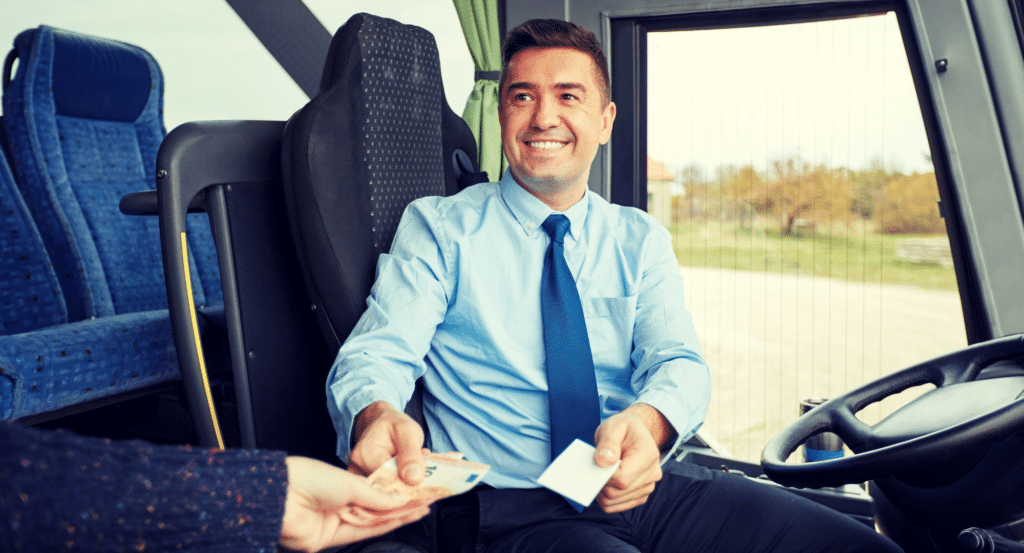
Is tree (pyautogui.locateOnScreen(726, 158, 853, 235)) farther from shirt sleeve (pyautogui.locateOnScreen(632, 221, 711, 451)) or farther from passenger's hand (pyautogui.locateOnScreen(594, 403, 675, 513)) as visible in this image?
passenger's hand (pyautogui.locateOnScreen(594, 403, 675, 513))

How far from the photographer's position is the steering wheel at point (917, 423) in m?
0.87

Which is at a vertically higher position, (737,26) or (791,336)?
(737,26)

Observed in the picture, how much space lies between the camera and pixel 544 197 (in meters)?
1.32

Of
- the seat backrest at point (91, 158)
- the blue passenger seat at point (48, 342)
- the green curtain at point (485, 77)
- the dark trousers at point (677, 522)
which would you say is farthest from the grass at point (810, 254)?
the seat backrest at point (91, 158)

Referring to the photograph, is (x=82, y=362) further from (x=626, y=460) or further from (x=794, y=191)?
(x=794, y=191)

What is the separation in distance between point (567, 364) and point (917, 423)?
530 mm

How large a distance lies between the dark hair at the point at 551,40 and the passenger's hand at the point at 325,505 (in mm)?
899

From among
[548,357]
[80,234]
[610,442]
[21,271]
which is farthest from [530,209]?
[80,234]

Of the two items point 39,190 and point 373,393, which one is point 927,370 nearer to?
point 373,393

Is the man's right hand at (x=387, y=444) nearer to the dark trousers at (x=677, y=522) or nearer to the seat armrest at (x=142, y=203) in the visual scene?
the dark trousers at (x=677, y=522)

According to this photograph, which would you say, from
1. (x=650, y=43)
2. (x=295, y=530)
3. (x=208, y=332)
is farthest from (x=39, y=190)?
(x=295, y=530)

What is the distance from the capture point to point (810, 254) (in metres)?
1.86

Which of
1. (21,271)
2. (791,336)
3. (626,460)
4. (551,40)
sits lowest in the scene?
(626,460)

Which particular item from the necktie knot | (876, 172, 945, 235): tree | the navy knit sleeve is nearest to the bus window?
(876, 172, 945, 235): tree
